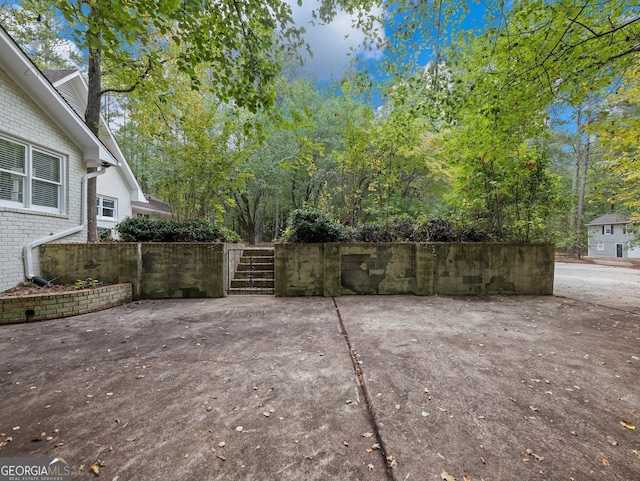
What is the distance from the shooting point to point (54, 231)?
18.7 feet

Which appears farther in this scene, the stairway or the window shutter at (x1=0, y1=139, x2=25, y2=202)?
the stairway

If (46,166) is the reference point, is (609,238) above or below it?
below

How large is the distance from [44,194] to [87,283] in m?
2.45

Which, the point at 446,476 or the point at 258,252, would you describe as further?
the point at 258,252

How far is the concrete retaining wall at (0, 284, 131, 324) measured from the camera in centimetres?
402

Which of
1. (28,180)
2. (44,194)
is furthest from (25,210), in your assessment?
(44,194)

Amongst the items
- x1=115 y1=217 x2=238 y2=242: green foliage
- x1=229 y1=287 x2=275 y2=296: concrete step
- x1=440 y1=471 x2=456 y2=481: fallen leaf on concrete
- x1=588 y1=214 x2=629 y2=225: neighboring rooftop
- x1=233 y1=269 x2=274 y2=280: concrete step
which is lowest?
x1=229 y1=287 x2=275 y2=296: concrete step

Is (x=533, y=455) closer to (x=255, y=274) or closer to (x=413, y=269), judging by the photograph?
(x=413, y=269)

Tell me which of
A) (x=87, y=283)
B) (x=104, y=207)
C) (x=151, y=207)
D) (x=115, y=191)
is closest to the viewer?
(x=87, y=283)

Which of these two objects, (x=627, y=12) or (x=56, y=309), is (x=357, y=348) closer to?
(x=56, y=309)

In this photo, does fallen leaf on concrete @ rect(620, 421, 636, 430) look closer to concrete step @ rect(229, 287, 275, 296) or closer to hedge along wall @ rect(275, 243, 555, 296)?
hedge along wall @ rect(275, 243, 555, 296)

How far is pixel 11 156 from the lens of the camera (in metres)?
5.06

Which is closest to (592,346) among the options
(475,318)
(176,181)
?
(475,318)

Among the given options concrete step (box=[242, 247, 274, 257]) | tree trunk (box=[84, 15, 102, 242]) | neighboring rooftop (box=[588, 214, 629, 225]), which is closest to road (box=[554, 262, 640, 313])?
concrete step (box=[242, 247, 274, 257])
